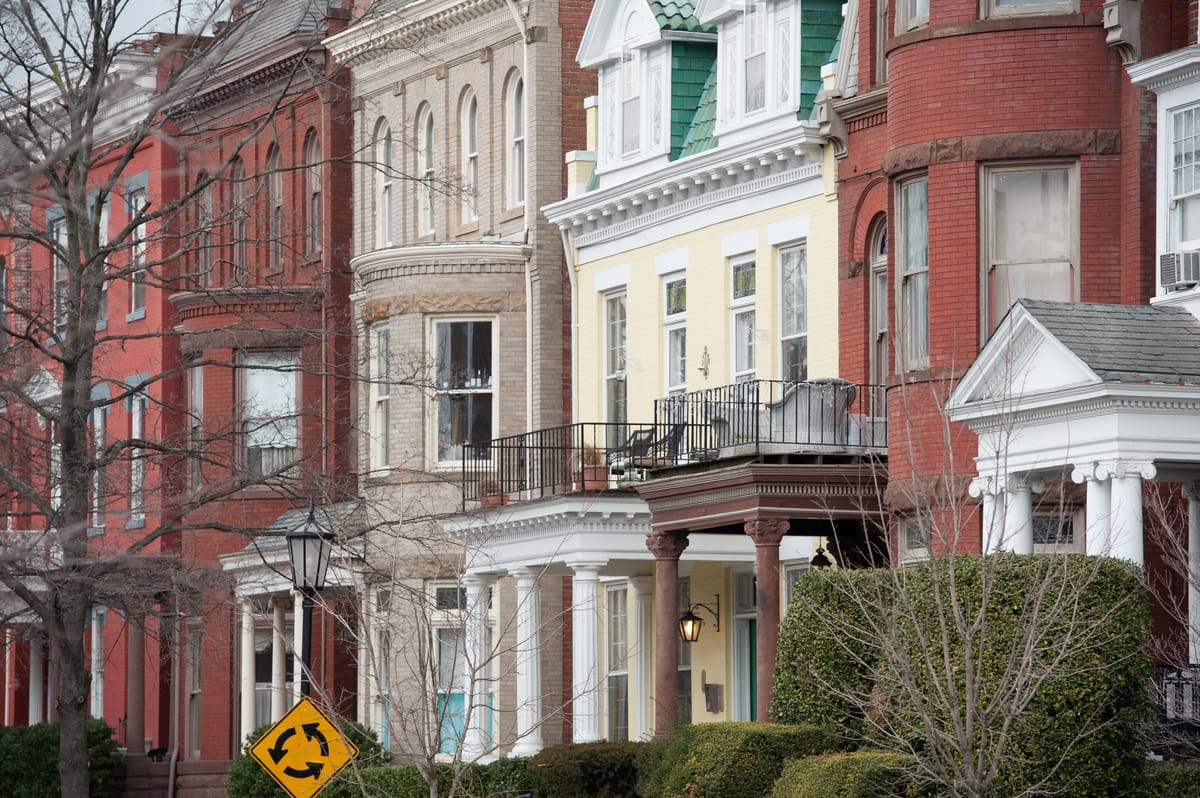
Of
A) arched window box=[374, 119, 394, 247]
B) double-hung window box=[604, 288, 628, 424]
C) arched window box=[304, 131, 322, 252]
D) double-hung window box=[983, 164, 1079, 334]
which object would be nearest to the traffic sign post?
double-hung window box=[983, 164, 1079, 334]

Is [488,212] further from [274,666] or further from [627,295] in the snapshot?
[274,666]

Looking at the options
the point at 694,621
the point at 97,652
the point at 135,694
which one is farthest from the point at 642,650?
the point at 97,652

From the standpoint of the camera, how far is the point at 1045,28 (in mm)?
22938

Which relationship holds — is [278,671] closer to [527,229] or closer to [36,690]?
[527,229]

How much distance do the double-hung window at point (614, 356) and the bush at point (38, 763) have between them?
12.1 metres

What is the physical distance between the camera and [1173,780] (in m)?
18.9

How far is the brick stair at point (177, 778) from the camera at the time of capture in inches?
1539

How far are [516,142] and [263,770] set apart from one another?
419 inches

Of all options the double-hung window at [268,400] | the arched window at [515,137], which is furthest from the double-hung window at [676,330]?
the double-hung window at [268,400]

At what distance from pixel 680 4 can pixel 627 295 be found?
4295 millimetres

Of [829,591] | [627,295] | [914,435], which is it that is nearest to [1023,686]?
[829,591]

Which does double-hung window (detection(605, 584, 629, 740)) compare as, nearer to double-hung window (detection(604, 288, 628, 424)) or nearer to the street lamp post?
double-hung window (detection(604, 288, 628, 424))

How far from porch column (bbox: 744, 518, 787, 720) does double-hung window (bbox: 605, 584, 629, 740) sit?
675 cm

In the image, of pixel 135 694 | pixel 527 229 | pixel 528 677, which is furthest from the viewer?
pixel 135 694
